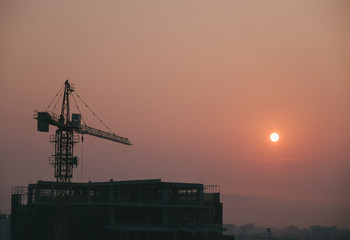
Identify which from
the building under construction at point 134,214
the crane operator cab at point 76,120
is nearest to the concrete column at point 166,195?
the building under construction at point 134,214

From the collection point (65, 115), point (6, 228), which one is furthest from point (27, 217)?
point (6, 228)

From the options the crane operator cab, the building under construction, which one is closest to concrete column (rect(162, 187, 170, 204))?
the building under construction

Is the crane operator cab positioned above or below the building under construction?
above

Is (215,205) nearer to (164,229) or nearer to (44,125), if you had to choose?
(164,229)

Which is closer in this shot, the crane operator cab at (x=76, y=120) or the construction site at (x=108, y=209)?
the construction site at (x=108, y=209)

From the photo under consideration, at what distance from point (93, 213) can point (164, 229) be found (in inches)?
614

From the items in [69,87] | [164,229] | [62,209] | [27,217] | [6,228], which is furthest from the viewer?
[6,228]

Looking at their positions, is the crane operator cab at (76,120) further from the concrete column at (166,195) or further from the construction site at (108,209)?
the concrete column at (166,195)

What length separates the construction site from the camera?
10731 cm

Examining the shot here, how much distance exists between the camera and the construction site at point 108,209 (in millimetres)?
107312

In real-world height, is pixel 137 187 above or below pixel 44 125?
below

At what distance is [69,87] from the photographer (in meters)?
131

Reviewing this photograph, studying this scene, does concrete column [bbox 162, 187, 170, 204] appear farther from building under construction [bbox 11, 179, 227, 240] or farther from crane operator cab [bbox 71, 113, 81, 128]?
crane operator cab [bbox 71, 113, 81, 128]

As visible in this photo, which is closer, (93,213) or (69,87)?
(93,213)
